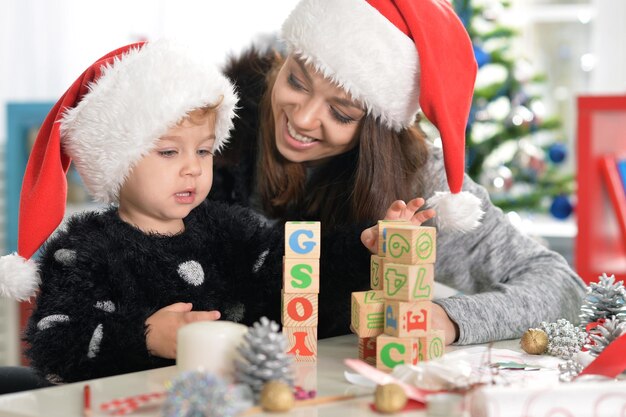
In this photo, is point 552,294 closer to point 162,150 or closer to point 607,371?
point 607,371

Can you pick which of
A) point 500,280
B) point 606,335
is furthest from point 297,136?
point 606,335

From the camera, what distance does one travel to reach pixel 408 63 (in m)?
1.57

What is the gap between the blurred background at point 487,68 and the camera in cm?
351

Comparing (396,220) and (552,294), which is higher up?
(396,220)

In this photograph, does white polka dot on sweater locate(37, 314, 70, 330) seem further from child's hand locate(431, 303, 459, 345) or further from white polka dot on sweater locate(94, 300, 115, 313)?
child's hand locate(431, 303, 459, 345)

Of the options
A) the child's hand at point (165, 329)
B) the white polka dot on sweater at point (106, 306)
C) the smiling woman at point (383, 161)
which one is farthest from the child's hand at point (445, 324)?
the white polka dot on sweater at point (106, 306)

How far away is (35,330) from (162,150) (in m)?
0.33

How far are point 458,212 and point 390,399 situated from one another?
2.07 feet

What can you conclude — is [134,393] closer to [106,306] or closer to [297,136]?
[106,306]

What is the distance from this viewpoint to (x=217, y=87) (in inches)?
57.4

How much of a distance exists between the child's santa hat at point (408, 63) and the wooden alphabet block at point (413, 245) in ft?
1.37

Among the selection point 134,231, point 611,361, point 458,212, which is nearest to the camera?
point 611,361

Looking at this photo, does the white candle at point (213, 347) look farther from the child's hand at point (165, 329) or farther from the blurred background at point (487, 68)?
the blurred background at point (487, 68)

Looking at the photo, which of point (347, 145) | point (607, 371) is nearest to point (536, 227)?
point (347, 145)
